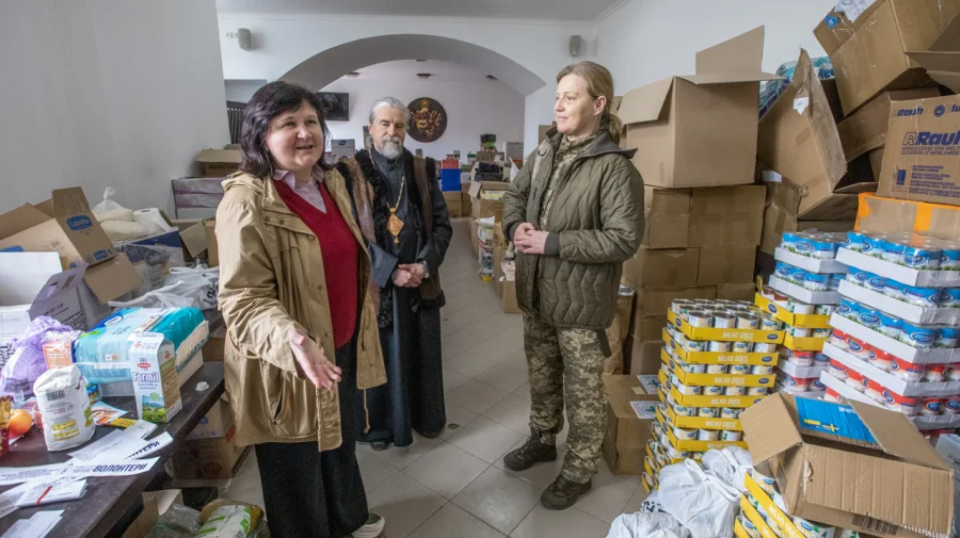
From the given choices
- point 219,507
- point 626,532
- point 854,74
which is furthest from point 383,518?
point 854,74

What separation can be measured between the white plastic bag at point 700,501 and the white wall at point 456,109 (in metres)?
10.2

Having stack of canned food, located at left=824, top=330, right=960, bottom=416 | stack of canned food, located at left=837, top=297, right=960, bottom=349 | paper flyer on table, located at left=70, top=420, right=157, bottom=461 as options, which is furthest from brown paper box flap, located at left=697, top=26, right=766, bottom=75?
paper flyer on table, located at left=70, top=420, right=157, bottom=461

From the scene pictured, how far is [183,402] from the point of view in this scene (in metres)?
1.27

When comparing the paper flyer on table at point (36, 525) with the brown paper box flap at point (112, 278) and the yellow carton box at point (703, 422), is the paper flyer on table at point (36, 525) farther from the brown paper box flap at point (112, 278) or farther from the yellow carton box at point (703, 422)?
the yellow carton box at point (703, 422)

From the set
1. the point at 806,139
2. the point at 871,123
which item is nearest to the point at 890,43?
the point at 871,123

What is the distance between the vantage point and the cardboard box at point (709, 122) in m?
2.11

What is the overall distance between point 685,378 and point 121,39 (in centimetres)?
324

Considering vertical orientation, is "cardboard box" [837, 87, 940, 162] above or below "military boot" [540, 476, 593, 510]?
above

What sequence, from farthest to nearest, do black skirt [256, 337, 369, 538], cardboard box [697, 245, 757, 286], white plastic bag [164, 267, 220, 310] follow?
cardboard box [697, 245, 757, 286], white plastic bag [164, 267, 220, 310], black skirt [256, 337, 369, 538]

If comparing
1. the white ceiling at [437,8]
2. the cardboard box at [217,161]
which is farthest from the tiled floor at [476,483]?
the white ceiling at [437,8]

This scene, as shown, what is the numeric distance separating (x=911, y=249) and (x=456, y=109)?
35.0ft

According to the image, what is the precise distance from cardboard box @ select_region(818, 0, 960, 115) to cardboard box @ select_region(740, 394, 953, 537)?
1.35 m

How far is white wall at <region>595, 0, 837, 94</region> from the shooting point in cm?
257

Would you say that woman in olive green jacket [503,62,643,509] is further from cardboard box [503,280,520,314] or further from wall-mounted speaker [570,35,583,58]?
wall-mounted speaker [570,35,583,58]
